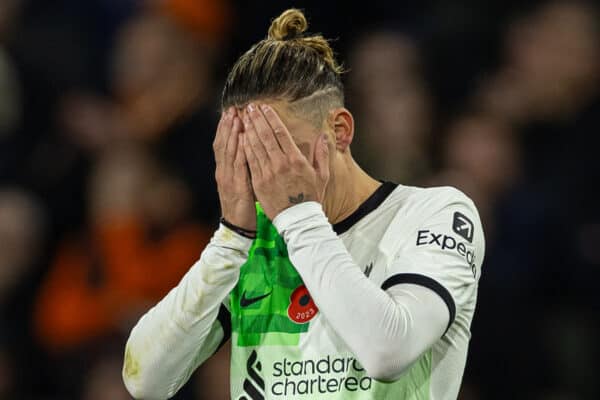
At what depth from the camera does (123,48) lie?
21.0 feet

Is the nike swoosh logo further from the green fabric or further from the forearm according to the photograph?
the forearm

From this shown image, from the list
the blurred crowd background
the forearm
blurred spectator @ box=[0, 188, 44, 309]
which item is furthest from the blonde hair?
blurred spectator @ box=[0, 188, 44, 309]

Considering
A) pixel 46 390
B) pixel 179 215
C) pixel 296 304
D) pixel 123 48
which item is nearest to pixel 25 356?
pixel 46 390

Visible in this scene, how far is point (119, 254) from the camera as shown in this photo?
19.0 ft

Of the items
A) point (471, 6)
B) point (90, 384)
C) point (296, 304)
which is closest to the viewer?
Result: point (296, 304)

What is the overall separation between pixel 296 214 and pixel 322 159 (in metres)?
Result: 0.23

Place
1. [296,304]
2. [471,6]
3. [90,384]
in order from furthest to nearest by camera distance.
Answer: [471,6] < [90,384] < [296,304]

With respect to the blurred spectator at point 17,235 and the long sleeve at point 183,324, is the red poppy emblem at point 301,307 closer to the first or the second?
the long sleeve at point 183,324

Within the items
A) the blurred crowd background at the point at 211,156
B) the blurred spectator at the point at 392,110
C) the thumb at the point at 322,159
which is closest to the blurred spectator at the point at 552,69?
the blurred crowd background at the point at 211,156

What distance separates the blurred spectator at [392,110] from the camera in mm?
5551

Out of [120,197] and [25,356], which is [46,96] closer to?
[120,197]

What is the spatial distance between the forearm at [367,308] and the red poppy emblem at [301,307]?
25cm

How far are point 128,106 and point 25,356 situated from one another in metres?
1.47

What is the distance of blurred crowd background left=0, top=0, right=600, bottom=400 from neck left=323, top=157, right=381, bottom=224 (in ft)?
6.35
